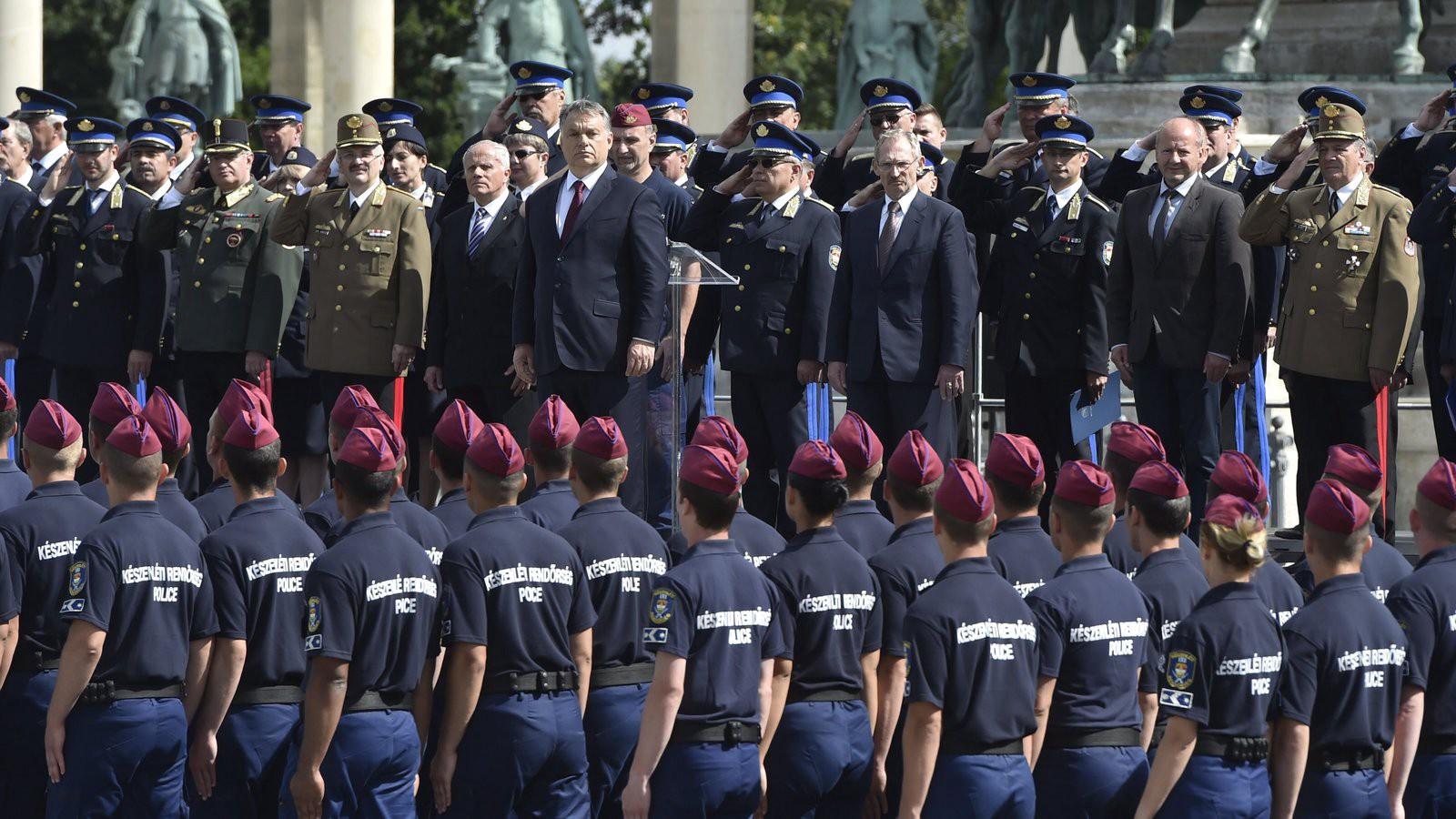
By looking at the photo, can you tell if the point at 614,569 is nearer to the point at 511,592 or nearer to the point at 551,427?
the point at 511,592

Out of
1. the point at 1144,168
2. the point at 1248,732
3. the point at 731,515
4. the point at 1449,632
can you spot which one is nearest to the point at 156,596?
the point at 731,515

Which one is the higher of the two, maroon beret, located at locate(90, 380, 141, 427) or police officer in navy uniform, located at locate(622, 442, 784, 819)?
maroon beret, located at locate(90, 380, 141, 427)

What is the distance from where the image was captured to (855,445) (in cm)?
995

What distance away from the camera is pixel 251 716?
955 centimetres

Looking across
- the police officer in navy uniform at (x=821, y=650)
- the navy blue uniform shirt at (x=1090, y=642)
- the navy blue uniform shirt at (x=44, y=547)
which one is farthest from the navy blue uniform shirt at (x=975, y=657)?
the navy blue uniform shirt at (x=44, y=547)

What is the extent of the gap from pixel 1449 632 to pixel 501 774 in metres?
3.50

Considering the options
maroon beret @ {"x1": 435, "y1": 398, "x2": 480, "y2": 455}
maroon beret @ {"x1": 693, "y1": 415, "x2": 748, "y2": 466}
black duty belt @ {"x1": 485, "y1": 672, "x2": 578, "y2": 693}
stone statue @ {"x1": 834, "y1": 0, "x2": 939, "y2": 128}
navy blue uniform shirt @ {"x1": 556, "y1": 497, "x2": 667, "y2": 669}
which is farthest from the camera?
stone statue @ {"x1": 834, "y1": 0, "x2": 939, "y2": 128}

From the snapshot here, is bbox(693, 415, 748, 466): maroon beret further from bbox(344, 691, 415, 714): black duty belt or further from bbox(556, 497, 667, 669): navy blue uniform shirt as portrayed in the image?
bbox(344, 691, 415, 714): black duty belt

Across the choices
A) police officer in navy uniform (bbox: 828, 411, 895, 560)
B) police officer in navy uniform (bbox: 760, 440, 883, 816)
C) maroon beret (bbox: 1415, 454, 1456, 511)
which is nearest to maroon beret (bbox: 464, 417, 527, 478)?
police officer in navy uniform (bbox: 760, 440, 883, 816)

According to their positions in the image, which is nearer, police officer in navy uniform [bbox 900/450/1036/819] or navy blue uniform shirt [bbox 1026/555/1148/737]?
police officer in navy uniform [bbox 900/450/1036/819]

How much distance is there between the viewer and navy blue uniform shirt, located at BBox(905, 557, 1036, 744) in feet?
27.8

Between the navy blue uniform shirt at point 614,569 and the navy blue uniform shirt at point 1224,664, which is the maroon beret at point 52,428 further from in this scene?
the navy blue uniform shirt at point 1224,664

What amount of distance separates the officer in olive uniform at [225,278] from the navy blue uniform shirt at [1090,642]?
7.58 m

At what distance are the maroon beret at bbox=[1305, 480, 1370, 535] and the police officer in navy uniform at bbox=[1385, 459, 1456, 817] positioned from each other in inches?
21.4
